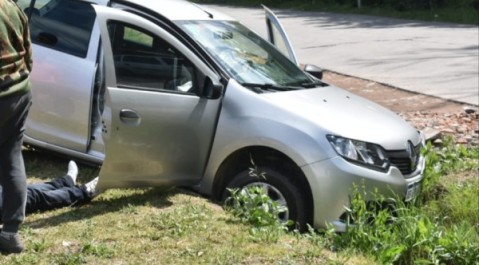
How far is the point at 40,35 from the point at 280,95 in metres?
2.39

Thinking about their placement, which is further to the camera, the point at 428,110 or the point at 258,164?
the point at 428,110

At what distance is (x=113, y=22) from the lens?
545 centimetres

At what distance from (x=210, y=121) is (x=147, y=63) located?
709 millimetres

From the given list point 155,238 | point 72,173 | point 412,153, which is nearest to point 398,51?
point 412,153

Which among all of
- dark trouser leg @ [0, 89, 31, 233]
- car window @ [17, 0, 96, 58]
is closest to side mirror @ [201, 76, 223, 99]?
car window @ [17, 0, 96, 58]

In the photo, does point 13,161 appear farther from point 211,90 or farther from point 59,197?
point 211,90

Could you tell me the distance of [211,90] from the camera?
216 inches

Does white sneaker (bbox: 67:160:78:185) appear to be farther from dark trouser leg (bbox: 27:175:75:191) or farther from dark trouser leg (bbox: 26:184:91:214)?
dark trouser leg (bbox: 26:184:91:214)

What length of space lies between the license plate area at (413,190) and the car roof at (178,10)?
7.47 feet

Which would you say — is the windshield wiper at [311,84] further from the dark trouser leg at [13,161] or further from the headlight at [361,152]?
the dark trouser leg at [13,161]

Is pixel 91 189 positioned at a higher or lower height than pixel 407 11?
higher

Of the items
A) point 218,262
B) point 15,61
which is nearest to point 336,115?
point 218,262

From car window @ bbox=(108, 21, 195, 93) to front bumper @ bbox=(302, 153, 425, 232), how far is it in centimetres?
120

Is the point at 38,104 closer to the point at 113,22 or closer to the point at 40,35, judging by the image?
the point at 40,35
